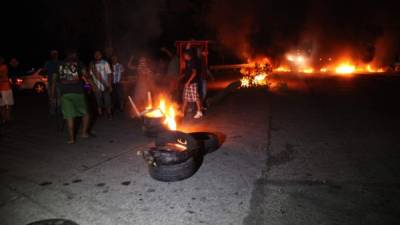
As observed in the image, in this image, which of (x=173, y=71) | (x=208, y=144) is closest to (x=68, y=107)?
(x=208, y=144)

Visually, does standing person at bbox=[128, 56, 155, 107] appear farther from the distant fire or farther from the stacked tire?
the distant fire

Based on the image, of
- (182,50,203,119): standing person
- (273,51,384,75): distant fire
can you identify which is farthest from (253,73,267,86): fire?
(273,51,384,75): distant fire

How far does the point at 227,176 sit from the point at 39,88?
47.2 feet

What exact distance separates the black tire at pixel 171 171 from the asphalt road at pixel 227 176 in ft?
0.35

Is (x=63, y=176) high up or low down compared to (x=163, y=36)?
down

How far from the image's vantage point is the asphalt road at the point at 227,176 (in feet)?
12.0

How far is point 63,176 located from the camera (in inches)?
190

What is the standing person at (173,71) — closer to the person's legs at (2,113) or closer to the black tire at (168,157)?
the person's legs at (2,113)

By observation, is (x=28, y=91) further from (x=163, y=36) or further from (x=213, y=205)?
(x=213, y=205)

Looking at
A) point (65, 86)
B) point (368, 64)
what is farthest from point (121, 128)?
point (368, 64)

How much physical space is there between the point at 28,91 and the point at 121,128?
11.0 m

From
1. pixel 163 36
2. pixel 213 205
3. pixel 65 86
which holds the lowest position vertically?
pixel 213 205

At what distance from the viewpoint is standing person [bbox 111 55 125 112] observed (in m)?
9.57

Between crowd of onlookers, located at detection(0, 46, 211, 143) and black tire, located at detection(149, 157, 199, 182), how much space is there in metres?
2.78
